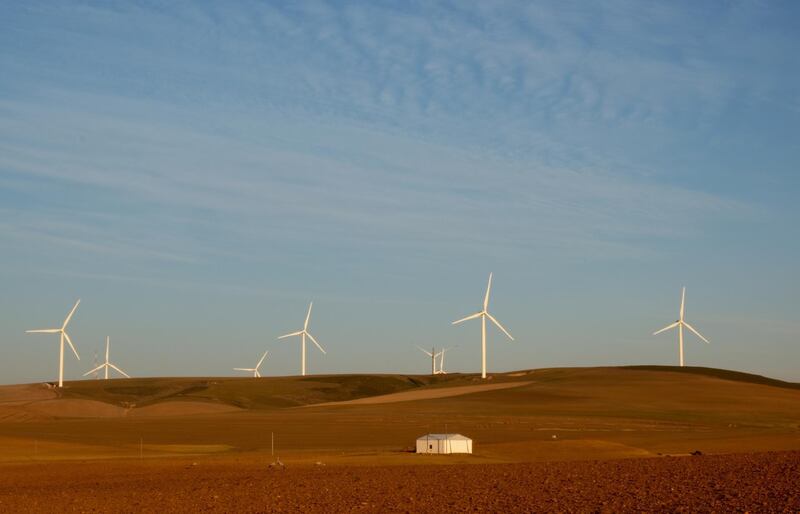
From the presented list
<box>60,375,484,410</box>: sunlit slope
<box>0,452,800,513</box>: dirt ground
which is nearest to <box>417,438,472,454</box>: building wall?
<box>0,452,800,513</box>: dirt ground

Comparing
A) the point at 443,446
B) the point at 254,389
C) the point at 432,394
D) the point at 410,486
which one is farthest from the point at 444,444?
the point at 254,389

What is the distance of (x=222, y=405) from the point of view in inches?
4500

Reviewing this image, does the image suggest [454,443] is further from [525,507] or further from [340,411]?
[340,411]

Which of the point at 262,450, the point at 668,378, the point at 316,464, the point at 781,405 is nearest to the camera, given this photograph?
the point at 316,464

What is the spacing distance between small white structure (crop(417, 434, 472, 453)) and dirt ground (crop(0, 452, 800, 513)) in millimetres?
6012

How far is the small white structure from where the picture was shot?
2151 inches

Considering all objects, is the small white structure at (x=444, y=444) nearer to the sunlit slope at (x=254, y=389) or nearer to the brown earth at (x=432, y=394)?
the brown earth at (x=432, y=394)

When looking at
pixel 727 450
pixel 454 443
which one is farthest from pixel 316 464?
pixel 727 450

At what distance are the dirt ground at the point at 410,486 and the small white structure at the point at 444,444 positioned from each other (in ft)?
19.7

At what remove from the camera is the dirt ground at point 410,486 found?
32.1 m

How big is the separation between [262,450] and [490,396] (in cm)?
4450

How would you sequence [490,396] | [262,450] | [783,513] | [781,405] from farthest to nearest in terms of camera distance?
[490,396]
[781,405]
[262,450]
[783,513]

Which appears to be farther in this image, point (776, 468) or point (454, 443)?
point (454, 443)

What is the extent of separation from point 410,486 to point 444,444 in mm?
16011
